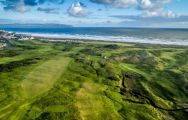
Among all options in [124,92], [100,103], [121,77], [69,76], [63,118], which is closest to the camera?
[63,118]

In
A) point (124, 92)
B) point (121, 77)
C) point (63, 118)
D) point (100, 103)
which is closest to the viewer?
point (63, 118)

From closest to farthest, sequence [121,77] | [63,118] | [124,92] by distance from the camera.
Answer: [63,118] → [124,92] → [121,77]

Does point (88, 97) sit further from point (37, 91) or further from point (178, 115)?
point (178, 115)

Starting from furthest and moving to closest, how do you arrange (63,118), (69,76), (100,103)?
(69,76) < (100,103) < (63,118)

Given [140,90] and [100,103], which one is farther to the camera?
[140,90]

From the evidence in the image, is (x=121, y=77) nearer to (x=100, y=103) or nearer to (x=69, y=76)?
(x=69, y=76)

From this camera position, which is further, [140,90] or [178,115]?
[140,90]

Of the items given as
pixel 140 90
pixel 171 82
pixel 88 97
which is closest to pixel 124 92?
pixel 140 90

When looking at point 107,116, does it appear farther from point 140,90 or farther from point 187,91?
point 187,91

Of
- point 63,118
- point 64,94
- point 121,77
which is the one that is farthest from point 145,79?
point 63,118
